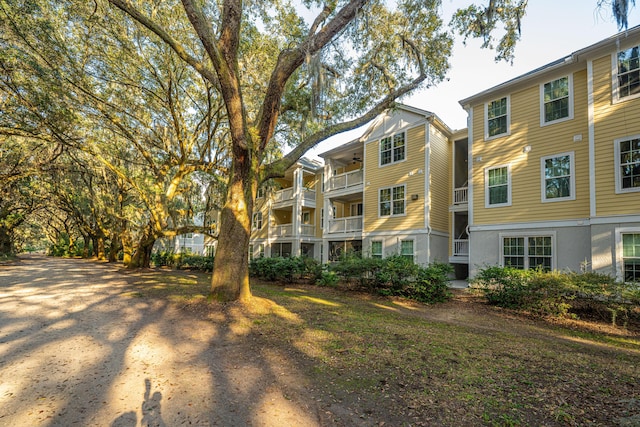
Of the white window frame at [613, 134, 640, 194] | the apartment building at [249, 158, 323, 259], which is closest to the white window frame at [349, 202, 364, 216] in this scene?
the apartment building at [249, 158, 323, 259]

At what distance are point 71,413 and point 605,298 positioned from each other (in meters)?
10.6

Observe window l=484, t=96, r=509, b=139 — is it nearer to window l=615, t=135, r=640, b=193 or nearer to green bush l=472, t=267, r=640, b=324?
window l=615, t=135, r=640, b=193

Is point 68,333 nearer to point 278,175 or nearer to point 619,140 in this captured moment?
point 278,175

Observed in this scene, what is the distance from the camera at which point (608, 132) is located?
32.1ft

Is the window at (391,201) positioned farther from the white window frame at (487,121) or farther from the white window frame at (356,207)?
the white window frame at (487,121)

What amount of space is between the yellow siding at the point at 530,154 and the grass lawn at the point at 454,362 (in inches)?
205

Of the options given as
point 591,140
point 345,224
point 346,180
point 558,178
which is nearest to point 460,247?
point 558,178

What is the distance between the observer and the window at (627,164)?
9.23m

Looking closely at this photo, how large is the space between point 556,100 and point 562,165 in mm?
2582

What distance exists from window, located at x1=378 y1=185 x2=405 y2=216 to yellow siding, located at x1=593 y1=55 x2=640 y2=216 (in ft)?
25.5

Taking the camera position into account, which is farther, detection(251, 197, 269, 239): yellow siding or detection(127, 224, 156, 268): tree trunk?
detection(251, 197, 269, 239): yellow siding

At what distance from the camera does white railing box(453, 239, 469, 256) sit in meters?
15.2


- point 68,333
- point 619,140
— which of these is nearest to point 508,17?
point 619,140

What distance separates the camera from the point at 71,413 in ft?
9.34
